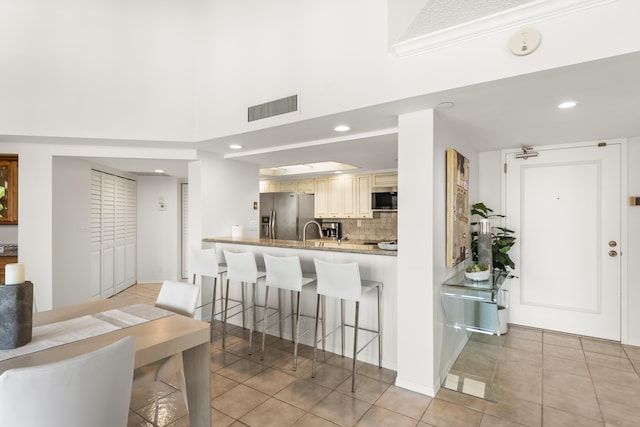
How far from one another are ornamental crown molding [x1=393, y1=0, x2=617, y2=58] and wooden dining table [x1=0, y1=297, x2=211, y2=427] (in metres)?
2.21

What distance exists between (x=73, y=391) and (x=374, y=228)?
5.57 meters

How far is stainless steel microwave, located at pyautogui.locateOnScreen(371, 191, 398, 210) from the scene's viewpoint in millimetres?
5570

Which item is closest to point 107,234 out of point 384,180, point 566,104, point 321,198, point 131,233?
point 131,233

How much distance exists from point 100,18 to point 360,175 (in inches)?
169

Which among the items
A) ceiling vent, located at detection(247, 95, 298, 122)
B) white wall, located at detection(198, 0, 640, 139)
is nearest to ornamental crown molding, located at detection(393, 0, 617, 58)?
white wall, located at detection(198, 0, 640, 139)

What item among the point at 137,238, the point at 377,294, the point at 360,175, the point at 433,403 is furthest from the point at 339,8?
the point at 137,238

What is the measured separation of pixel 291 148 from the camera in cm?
370

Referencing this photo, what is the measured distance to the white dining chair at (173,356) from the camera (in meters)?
1.85

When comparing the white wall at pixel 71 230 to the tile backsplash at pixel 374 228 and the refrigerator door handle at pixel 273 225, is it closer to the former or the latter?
the refrigerator door handle at pixel 273 225

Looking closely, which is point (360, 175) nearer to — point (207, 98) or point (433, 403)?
point (207, 98)

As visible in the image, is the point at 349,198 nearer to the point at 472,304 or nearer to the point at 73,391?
the point at 472,304

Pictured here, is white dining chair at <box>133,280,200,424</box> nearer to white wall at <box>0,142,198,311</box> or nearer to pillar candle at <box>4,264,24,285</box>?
pillar candle at <box>4,264,24,285</box>

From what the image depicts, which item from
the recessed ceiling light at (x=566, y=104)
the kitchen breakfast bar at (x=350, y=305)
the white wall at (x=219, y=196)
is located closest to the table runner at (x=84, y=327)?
the kitchen breakfast bar at (x=350, y=305)

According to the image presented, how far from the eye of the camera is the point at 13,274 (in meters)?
1.44
